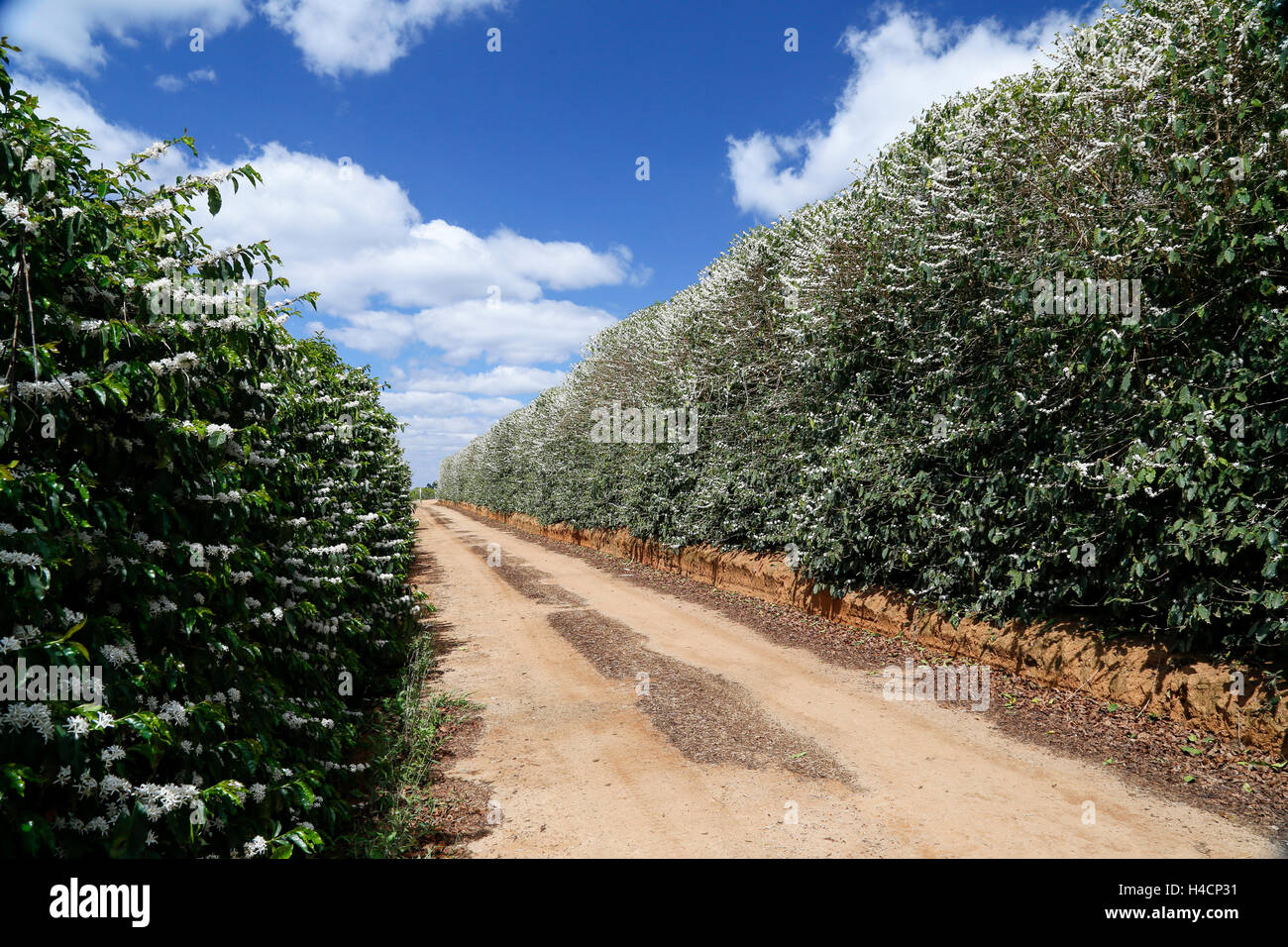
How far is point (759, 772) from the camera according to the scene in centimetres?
492

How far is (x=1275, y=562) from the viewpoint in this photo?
4.59 m

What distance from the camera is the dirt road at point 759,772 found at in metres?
3.93

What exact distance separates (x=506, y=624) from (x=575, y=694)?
3.78 meters
